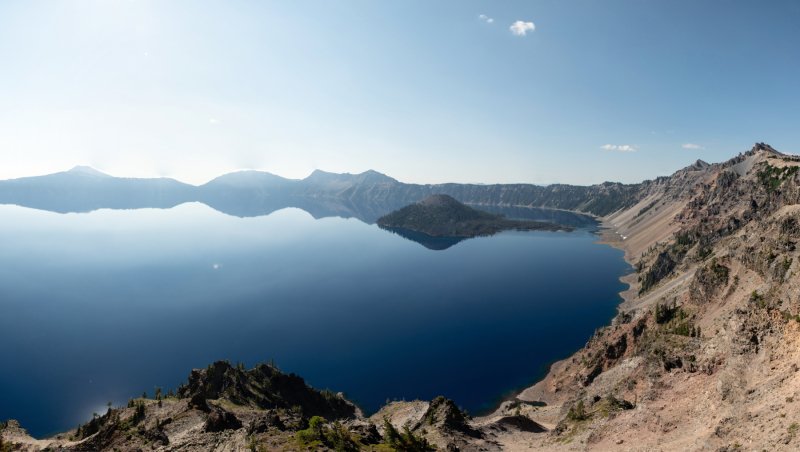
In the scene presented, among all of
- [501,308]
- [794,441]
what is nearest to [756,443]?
[794,441]

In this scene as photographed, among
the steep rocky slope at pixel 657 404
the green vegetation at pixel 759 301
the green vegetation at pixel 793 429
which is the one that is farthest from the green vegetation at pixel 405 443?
the green vegetation at pixel 759 301

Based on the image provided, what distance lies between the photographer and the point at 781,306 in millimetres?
48969

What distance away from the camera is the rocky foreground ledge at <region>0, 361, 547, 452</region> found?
45.2m

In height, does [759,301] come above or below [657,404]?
above

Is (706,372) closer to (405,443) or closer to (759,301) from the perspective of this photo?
(759,301)

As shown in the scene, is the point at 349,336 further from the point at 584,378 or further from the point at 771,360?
the point at 771,360

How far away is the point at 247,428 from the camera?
47.9 meters

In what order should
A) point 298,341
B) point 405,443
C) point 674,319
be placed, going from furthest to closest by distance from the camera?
1. point 298,341
2. point 674,319
3. point 405,443

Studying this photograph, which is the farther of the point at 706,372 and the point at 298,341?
the point at 298,341

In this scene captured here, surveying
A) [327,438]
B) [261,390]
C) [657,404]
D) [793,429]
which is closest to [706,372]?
[657,404]

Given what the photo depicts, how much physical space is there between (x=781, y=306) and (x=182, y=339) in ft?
528

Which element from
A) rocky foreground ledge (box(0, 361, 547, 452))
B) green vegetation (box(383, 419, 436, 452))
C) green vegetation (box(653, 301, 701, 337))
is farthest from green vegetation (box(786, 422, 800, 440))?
green vegetation (box(653, 301, 701, 337))

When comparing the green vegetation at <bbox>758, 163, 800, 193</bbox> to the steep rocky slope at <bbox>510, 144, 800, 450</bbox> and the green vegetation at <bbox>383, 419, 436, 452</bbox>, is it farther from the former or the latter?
the green vegetation at <bbox>383, 419, 436, 452</bbox>

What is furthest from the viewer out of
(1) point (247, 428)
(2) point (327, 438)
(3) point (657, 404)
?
(3) point (657, 404)
